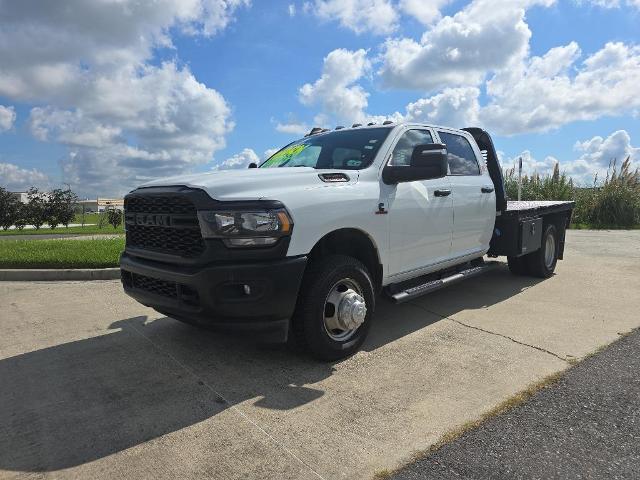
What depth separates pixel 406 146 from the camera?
14.9 feet

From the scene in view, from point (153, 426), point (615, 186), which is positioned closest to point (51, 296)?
point (153, 426)

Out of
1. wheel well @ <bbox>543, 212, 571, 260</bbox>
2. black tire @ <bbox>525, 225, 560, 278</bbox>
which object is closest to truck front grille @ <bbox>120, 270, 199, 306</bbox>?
black tire @ <bbox>525, 225, 560, 278</bbox>

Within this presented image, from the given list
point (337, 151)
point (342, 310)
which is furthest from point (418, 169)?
point (342, 310)

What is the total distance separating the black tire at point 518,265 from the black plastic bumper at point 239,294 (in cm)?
473

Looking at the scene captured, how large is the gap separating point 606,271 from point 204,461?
7.13m

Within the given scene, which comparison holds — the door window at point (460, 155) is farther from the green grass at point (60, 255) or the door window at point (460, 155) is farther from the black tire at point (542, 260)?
the green grass at point (60, 255)

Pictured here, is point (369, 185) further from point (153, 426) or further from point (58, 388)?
point (58, 388)

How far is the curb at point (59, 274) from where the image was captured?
6906mm

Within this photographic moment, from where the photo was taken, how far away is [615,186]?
57.5ft

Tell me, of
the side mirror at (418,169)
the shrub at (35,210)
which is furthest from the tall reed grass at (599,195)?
the shrub at (35,210)

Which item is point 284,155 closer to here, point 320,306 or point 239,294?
point 320,306

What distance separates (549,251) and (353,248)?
4509mm

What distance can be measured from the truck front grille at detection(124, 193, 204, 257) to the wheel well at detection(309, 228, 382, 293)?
91 centimetres

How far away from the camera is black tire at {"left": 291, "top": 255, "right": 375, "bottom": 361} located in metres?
3.44
